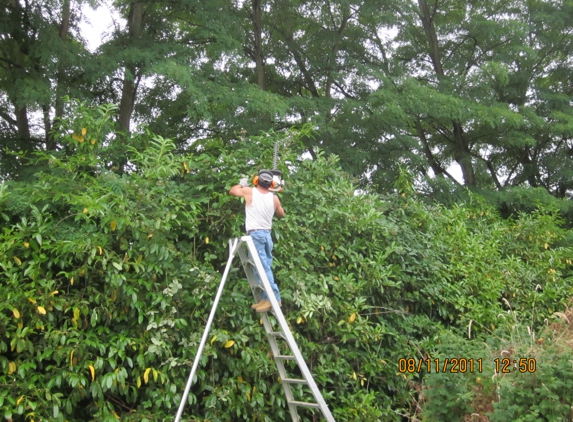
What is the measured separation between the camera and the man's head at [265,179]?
5.16m

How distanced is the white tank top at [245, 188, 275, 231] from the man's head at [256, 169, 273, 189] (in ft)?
0.22

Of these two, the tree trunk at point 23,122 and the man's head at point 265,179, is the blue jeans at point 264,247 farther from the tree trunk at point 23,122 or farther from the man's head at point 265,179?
the tree trunk at point 23,122

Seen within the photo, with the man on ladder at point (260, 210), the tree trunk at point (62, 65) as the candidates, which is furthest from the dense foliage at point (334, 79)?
the man on ladder at point (260, 210)

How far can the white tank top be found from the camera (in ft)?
17.0

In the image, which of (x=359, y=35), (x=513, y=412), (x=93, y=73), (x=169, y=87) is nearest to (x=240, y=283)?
(x=513, y=412)

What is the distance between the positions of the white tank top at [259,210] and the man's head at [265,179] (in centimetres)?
7

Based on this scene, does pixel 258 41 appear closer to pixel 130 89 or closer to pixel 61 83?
pixel 130 89

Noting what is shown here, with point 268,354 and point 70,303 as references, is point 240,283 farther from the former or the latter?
point 70,303

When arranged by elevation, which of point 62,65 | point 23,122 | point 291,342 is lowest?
point 291,342

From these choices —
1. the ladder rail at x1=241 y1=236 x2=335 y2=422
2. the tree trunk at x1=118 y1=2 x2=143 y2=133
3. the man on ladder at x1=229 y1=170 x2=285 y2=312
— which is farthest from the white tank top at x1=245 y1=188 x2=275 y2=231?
the tree trunk at x1=118 y1=2 x2=143 y2=133

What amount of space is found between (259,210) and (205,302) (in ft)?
4.14

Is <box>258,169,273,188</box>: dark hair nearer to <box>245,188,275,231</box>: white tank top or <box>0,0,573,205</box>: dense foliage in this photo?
<box>245,188,275,231</box>: white tank top

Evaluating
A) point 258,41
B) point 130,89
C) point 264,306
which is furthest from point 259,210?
point 258,41

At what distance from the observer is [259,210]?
520 cm
